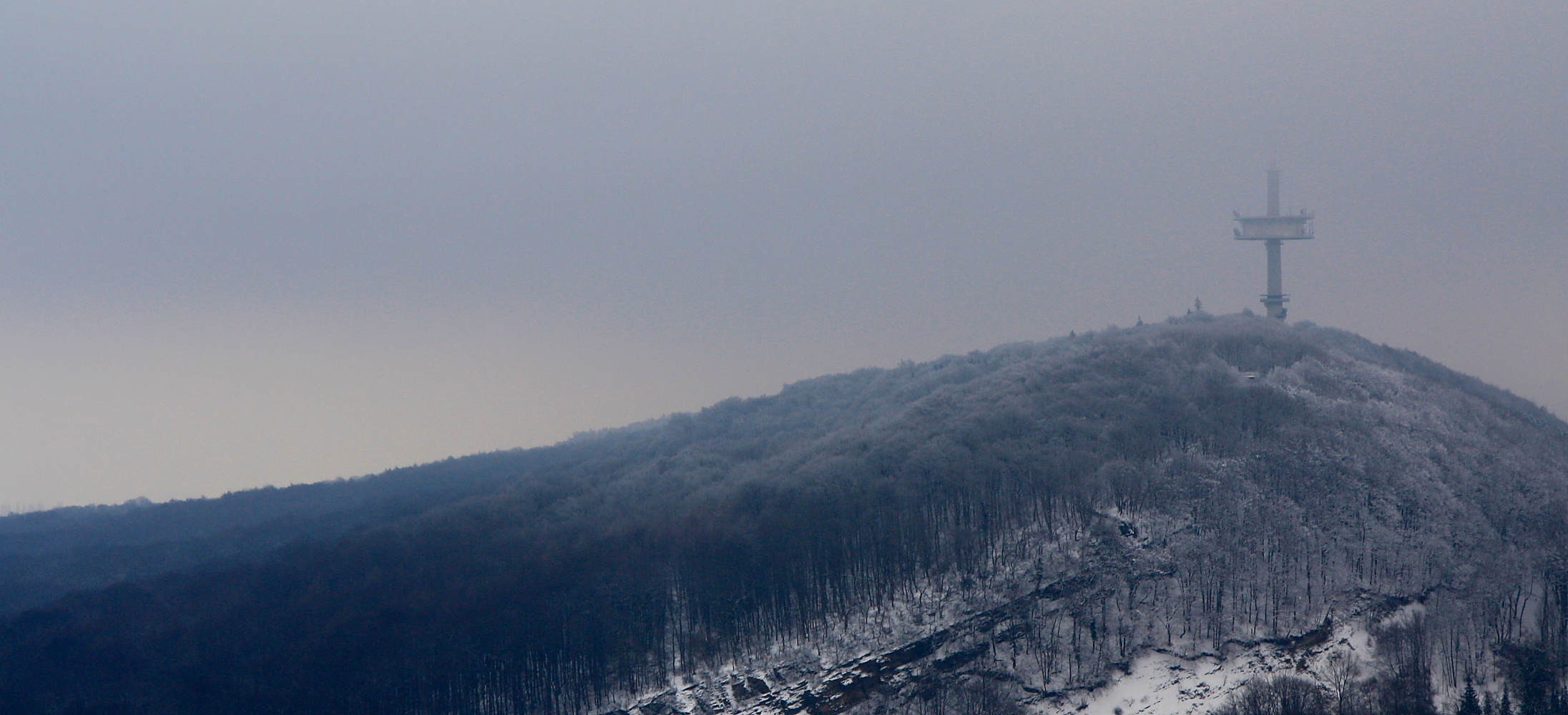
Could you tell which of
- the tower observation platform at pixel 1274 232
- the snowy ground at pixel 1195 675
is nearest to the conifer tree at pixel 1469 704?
the snowy ground at pixel 1195 675

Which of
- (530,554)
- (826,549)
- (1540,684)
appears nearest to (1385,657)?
(1540,684)

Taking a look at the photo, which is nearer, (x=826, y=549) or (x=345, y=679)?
(x=345, y=679)

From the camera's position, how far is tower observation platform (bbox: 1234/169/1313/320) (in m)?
186

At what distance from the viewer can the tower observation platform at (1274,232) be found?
7338 inches

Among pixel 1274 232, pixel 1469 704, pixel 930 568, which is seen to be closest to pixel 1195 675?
pixel 1469 704

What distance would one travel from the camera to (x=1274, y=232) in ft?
611

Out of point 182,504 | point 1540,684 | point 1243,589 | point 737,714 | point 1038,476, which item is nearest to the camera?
point 1540,684

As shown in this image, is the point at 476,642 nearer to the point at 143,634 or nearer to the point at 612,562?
the point at 612,562

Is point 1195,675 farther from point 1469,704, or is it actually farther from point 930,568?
point 930,568

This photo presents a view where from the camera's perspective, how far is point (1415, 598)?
355 feet

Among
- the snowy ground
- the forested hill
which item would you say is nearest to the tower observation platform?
the forested hill

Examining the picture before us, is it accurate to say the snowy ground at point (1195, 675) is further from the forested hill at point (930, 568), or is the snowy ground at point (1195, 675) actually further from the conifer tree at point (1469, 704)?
the conifer tree at point (1469, 704)

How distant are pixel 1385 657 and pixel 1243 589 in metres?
13.9

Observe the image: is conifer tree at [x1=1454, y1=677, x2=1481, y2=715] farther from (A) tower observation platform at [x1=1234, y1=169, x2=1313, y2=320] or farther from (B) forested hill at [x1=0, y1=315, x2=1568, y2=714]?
(A) tower observation platform at [x1=1234, y1=169, x2=1313, y2=320]
